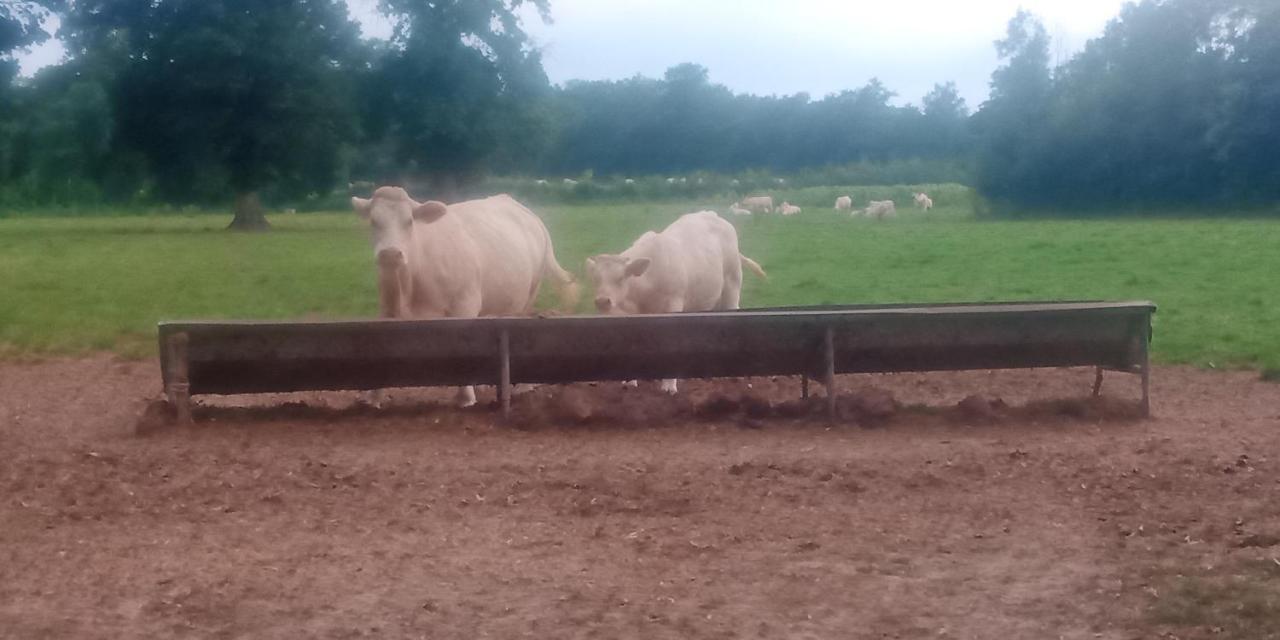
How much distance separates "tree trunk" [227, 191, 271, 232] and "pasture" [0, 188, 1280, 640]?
29.2 metres

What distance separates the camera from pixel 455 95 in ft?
148

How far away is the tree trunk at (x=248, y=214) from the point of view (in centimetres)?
4219

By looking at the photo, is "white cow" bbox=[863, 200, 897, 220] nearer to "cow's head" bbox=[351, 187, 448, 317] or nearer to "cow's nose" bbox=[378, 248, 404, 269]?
"cow's head" bbox=[351, 187, 448, 317]

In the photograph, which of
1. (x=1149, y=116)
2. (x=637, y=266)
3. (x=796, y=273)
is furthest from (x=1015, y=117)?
(x=637, y=266)

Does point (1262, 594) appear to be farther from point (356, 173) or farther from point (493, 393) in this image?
point (356, 173)

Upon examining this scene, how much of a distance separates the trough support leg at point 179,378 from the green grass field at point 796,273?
5.02 metres

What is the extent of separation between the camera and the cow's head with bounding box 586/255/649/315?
12023 millimetres

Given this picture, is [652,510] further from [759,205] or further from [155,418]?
[759,205]

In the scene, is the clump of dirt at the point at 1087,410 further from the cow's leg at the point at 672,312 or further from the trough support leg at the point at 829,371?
the cow's leg at the point at 672,312

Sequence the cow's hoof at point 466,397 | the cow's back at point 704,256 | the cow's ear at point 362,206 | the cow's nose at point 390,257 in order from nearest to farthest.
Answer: the cow's nose at point 390,257, the cow's hoof at point 466,397, the cow's ear at point 362,206, the cow's back at point 704,256

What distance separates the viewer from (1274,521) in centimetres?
672

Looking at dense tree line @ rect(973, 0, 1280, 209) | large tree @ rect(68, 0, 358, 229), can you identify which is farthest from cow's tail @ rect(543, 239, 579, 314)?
dense tree line @ rect(973, 0, 1280, 209)

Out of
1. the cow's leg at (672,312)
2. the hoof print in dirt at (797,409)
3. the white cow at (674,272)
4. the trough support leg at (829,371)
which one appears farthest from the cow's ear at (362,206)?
the trough support leg at (829,371)

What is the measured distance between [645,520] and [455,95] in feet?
130
